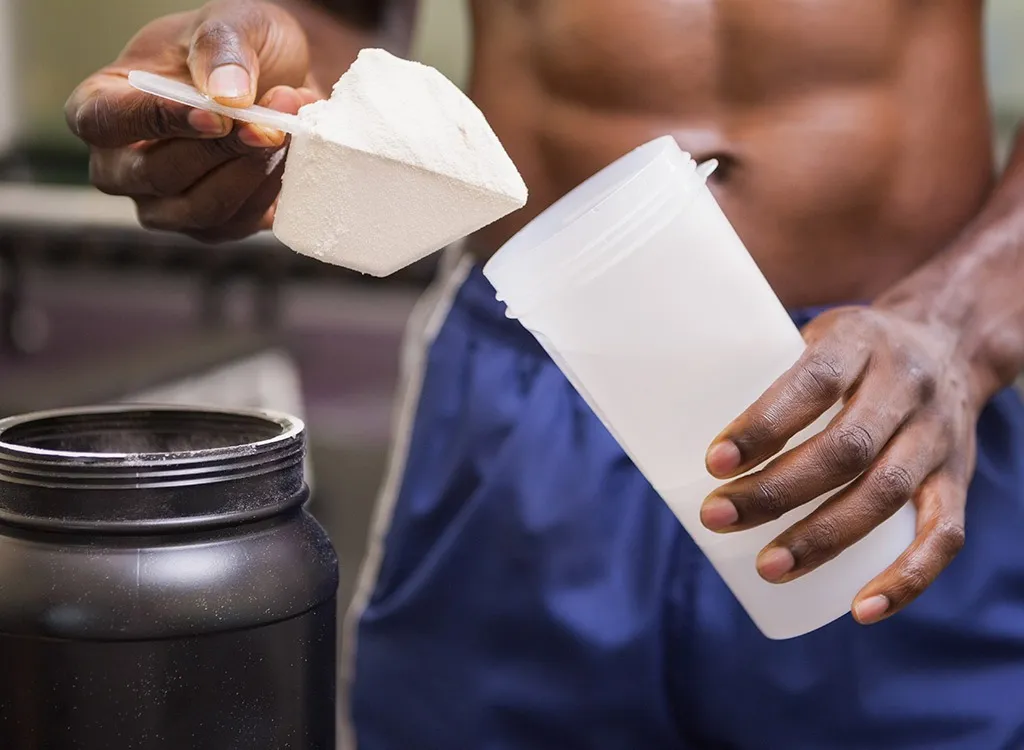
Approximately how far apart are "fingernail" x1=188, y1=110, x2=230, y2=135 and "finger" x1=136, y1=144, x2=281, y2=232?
72 millimetres

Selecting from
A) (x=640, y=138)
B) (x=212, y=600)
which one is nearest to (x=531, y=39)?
(x=640, y=138)

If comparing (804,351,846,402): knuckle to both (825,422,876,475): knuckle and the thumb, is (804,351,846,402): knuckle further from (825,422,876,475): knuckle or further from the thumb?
the thumb

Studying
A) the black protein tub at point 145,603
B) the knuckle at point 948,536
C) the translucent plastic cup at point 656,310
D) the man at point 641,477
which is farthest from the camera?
the man at point 641,477

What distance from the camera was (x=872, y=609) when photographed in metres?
0.74

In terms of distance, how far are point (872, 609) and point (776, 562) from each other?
0.24 ft

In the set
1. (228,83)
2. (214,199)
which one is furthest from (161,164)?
(228,83)

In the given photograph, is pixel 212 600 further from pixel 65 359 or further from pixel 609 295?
pixel 65 359

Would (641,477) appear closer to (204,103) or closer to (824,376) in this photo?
(824,376)

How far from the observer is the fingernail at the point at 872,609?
735mm

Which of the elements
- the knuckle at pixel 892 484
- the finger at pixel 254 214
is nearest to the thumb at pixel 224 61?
the finger at pixel 254 214

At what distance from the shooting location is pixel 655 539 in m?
1.03

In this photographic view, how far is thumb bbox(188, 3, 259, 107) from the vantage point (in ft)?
2.10

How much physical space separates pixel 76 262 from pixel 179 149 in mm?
4786

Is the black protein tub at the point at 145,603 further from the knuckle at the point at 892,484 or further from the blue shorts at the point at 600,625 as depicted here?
the blue shorts at the point at 600,625
